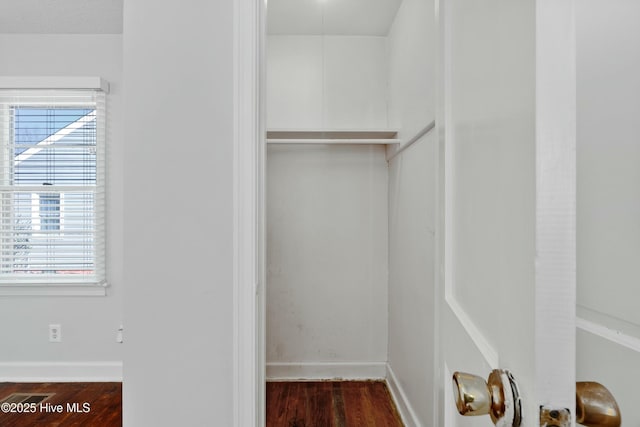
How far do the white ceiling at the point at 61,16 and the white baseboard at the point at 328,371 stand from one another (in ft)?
8.20

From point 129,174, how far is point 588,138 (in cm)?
117

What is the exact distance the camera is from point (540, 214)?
344 mm

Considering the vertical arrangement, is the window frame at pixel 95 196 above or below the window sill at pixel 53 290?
above

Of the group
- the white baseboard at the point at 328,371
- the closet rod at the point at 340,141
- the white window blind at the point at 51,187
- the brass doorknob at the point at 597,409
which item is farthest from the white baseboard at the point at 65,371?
the brass doorknob at the point at 597,409

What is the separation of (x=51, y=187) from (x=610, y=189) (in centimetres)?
317

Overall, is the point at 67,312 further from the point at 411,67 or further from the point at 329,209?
the point at 411,67

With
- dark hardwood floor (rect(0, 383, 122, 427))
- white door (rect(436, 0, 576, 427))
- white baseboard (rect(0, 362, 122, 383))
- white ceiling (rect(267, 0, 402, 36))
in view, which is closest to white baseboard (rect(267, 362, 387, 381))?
dark hardwood floor (rect(0, 383, 122, 427))

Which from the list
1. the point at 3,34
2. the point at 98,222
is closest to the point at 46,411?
the point at 98,222

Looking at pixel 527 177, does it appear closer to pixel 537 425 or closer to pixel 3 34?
pixel 537 425

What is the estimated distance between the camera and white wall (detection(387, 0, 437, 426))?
1672 mm

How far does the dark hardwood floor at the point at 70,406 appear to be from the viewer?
6.80 ft

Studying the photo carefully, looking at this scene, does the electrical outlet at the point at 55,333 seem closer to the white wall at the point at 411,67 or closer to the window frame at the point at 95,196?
the window frame at the point at 95,196

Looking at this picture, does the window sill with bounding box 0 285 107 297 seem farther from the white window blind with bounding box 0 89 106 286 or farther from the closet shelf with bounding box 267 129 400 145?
the closet shelf with bounding box 267 129 400 145

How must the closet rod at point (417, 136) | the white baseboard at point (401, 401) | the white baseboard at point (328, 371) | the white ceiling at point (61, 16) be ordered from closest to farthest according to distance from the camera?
the closet rod at point (417, 136) < the white baseboard at point (401, 401) < the white ceiling at point (61, 16) < the white baseboard at point (328, 371)
